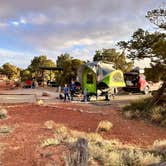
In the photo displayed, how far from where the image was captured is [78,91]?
31.8 metres

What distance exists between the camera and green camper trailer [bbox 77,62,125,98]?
1205 inches

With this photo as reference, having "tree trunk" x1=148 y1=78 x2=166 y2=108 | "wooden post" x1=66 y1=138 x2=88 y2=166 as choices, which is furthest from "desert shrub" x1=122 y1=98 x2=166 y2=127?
"wooden post" x1=66 y1=138 x2=88 y2=166

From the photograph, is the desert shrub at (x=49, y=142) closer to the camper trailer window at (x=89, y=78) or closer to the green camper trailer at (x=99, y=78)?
the green camper trailer at (x=99, y=78)

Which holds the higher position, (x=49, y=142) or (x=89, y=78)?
(x=89, y=78)

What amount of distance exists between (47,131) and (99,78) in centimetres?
1808

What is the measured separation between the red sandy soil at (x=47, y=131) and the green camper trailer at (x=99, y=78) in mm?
8154

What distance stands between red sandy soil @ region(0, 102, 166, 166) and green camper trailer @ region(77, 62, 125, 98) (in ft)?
26.8

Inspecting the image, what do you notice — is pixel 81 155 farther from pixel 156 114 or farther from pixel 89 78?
pixel 89 78

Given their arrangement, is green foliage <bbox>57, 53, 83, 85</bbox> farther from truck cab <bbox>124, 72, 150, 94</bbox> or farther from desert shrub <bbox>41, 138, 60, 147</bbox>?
desert shrub <bbox>41, 138, 60, 147</bbox>

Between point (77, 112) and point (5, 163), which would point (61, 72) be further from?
point (5, 163)

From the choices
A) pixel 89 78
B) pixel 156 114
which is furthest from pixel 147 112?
pixel 89 78

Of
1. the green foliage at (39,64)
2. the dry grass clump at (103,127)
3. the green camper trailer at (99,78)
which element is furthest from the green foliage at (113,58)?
the dry grass clump at (103,127)

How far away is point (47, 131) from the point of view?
513 inches

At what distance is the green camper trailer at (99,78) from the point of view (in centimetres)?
3061
